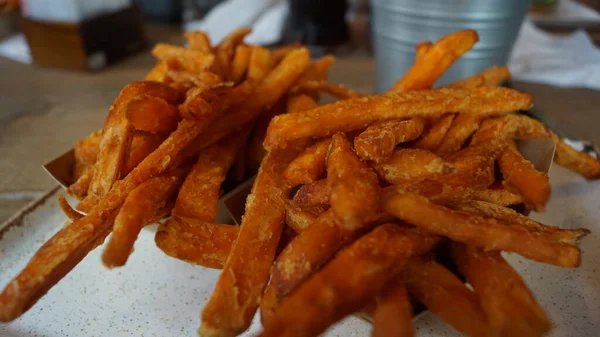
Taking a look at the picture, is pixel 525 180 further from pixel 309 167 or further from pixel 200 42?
pixel 200 42

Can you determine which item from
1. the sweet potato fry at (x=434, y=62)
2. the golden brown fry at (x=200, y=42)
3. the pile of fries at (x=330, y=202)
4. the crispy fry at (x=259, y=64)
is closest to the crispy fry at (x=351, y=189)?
A: the pile of fries at (x=330, y=202)

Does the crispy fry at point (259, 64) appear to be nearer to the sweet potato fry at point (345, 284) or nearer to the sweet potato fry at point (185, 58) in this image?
the sweet potato fry at point (185, 58)

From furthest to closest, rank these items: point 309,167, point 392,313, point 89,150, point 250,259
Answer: point 89,150, point 309,167, point 250,259, point 392,313

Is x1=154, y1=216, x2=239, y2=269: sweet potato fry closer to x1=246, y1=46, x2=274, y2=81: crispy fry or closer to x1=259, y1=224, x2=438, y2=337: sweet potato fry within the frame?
x1=259, y1=224, x2=438, y2=337: sweet potato fry

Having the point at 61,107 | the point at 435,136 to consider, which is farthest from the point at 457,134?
the point at 61,107

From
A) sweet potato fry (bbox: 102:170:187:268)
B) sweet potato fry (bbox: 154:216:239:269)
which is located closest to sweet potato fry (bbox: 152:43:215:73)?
sweet potato fry (bbox: 102:170:187:268)

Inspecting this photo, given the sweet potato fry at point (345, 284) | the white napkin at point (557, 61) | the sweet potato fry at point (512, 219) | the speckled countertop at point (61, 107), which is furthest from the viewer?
the white napkin at point (557, 61)
